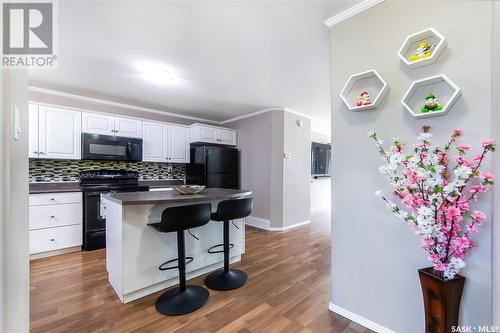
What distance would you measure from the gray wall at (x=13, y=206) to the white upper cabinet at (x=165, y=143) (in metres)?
3.22

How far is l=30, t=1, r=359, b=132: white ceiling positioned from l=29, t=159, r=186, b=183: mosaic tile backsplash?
1129 millimetres

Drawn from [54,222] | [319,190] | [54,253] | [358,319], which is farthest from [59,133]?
[319,190]

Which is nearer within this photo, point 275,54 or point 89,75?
point 275,54

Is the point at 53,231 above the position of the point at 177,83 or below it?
below

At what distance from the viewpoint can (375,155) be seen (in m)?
1.56

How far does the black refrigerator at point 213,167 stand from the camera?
4234 mm

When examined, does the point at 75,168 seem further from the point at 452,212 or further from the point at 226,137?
the point at 452,212

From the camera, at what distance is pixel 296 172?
450 centimetres

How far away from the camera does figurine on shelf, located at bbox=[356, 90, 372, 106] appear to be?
5.20ft

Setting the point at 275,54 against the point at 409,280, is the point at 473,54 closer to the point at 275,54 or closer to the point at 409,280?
the point at 409,280

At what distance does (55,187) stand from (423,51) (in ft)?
15.0

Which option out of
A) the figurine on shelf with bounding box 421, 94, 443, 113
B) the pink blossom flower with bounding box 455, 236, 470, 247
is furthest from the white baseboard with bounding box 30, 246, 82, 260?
the figurine on shelf with bounding box 421, 94, 443, 113

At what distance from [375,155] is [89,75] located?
11.2 ft

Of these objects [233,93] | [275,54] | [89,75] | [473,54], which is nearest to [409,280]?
[473,54]
